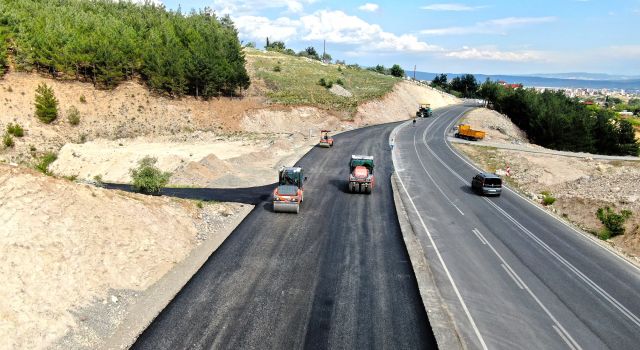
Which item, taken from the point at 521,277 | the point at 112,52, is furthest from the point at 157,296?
the point at 112,52

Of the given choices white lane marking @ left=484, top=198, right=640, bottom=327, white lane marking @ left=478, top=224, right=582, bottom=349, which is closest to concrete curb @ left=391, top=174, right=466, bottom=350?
white lane marking @ left=478, top=224, right=582, bottom=349

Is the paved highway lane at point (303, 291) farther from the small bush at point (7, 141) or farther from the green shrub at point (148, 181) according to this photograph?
the small bush at point (7, 141)

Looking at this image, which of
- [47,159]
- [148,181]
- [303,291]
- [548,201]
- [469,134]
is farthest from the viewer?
[469,134]

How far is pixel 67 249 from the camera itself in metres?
17.3

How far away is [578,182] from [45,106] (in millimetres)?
64551

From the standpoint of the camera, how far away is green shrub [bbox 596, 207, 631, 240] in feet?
95.4

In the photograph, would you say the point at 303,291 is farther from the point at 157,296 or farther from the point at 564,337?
the point at 564,337

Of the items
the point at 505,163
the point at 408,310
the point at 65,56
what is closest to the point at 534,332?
the point at 408,310

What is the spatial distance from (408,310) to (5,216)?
18.4 m

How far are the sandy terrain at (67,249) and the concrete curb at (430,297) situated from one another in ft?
42.2

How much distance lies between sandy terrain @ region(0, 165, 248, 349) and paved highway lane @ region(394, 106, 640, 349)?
15015 millimetres

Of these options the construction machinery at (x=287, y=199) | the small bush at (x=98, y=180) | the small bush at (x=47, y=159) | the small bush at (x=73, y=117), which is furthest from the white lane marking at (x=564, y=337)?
the small bush at (x=73, y=117)

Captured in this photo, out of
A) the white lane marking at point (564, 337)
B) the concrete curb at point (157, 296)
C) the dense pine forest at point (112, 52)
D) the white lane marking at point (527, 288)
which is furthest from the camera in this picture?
the dense pine forest at point (112, 52)

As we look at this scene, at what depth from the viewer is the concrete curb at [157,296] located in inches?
576
